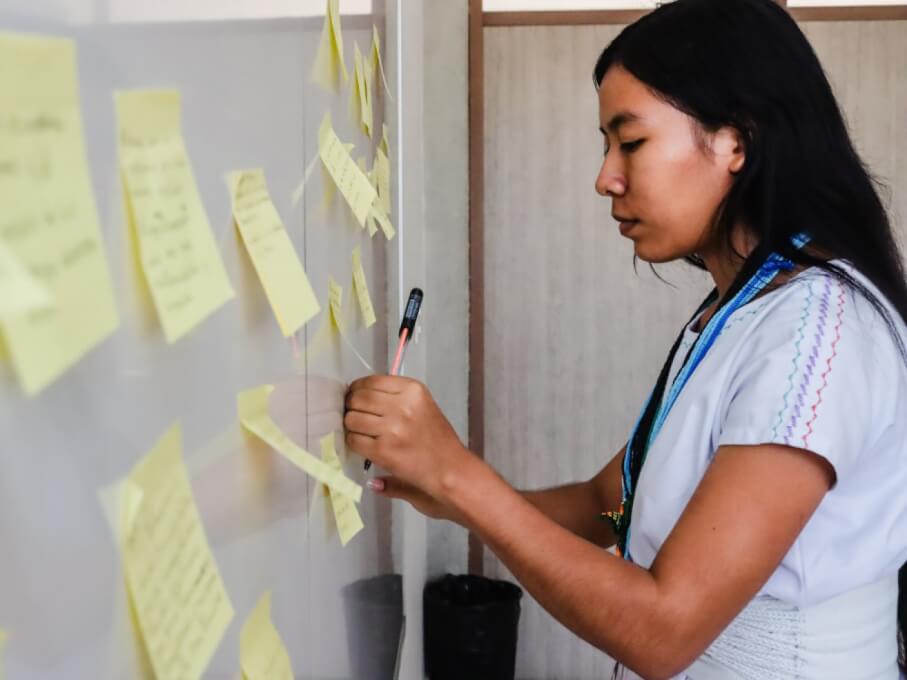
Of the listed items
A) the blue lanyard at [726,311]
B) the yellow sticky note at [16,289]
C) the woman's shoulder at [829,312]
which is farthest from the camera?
the blue lanyard at [726,311]

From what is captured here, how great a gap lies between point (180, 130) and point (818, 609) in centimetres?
79

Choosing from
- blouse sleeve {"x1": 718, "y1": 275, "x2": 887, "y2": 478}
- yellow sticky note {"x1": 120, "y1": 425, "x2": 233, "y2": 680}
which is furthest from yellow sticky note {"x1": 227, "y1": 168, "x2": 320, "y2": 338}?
blouse sleeve {"x1": 718, "y1": 275, "x2": 887, "y2": 478}

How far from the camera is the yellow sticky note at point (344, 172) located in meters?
0.69

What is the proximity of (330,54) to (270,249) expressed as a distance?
0.27 metres

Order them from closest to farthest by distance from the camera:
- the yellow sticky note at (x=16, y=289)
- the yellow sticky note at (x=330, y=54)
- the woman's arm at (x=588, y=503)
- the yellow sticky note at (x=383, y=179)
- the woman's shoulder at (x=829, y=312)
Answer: the yellow sticky note at (x=16, y=289) → the yellow sticky note at (x=330, y=54) → the woman's shoulder at (x=829, y=312) → the yellow sticky note at (x=383, y=179) → the woman's arm at (x=588, y=503)

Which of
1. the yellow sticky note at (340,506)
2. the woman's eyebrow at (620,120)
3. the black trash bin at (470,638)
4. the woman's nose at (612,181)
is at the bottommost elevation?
the black trash bin at (470,638)

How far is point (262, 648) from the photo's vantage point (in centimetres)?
51

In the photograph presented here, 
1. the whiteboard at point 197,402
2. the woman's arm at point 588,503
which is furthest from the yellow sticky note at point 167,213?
the woman's arm at point 588,503

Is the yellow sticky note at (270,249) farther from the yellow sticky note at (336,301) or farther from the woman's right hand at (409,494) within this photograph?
the woman's right hand at (409,494)

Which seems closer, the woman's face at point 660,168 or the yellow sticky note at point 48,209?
the yellow sticky note at point 48,209

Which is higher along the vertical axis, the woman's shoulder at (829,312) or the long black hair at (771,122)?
the long black hair at (771,122)

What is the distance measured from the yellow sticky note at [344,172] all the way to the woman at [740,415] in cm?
17

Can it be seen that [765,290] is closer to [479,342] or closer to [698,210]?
[698,210]

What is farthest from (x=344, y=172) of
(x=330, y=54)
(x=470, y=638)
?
(x=470, y=638)
